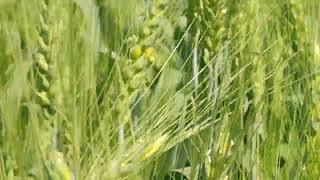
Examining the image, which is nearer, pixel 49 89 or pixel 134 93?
pixel 49 89

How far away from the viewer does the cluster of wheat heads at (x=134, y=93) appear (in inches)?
27.7

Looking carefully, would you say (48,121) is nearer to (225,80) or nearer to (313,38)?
(225,80)

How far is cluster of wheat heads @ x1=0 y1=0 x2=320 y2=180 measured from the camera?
2.31 feet

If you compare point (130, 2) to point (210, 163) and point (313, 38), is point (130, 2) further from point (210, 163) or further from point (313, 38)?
point (313, 38)

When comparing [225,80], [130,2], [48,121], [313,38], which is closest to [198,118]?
[225,80]

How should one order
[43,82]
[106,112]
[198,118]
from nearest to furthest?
[43,82], [106,112], [198,118]

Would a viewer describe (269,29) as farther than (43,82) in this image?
Yes

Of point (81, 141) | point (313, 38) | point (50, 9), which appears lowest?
point (81, 141)

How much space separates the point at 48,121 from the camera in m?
0.72

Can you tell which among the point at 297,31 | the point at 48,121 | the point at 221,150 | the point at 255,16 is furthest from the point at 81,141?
the point at 297,31

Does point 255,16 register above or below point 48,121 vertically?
above

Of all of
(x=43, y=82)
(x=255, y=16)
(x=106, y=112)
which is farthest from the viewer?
(x=255, y=16)

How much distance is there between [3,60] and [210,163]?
0.90ft

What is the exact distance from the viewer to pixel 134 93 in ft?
2.73
